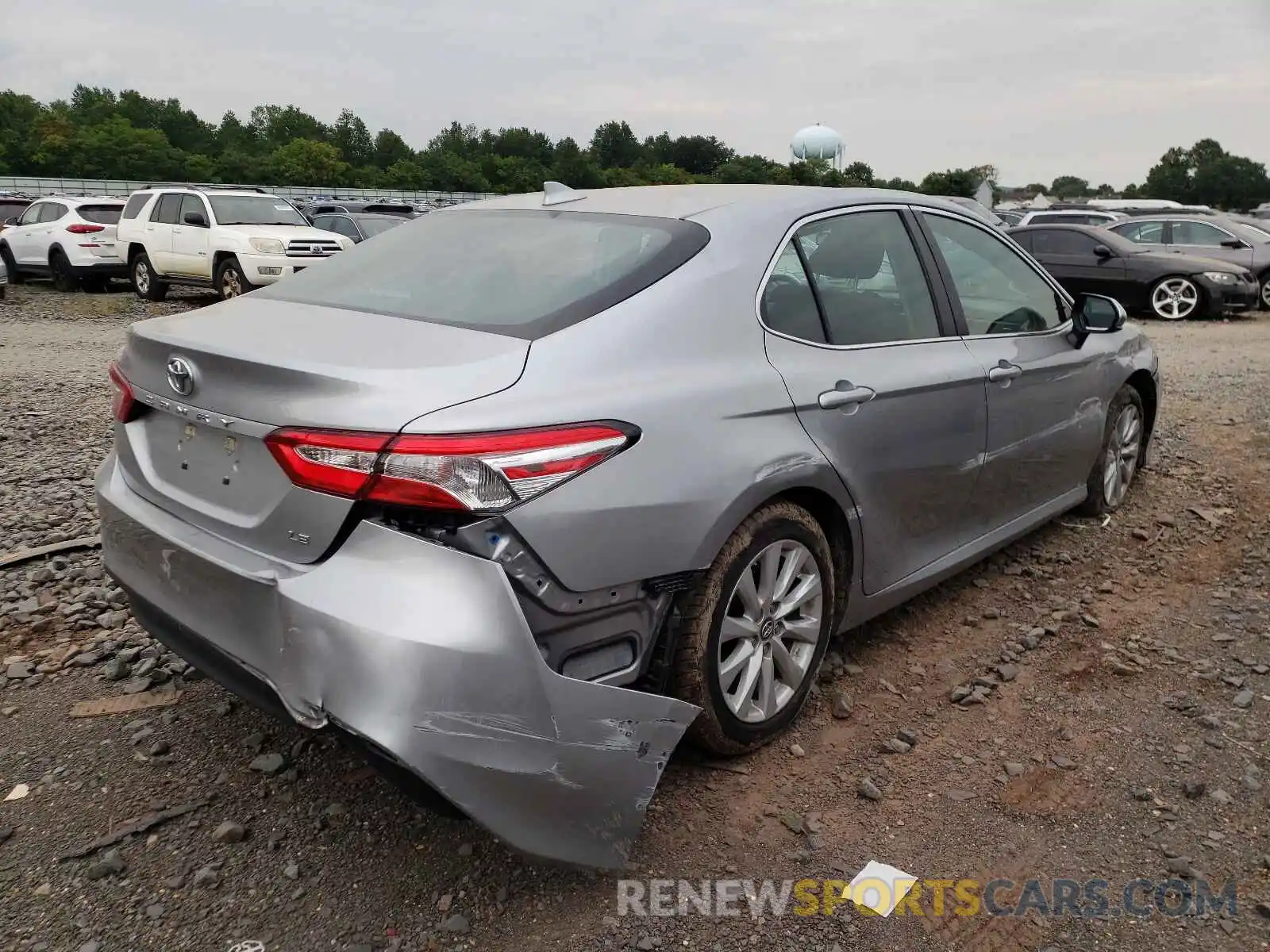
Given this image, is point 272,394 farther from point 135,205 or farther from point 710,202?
point 135,205

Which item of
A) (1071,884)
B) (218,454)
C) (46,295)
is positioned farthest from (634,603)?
(46,295)

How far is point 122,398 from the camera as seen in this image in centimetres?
279

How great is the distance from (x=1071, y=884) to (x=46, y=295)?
1906cm

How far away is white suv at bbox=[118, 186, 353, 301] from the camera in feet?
45.9

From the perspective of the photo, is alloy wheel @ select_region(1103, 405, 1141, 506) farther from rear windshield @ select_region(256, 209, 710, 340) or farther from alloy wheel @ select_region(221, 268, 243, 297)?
alloy wheel @ select_region(221, 268, 243, 297)

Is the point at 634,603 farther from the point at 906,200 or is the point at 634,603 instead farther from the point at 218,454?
the point at 906,200

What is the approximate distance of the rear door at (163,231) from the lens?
14969 millimetres

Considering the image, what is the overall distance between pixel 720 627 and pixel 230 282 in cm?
1351

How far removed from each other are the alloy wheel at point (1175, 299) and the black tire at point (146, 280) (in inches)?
612

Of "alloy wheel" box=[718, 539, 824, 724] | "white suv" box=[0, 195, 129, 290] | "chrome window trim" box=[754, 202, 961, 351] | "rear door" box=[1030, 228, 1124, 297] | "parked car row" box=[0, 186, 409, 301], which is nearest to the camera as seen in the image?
"alloy wheel" box=[718, 539, 824, 724]

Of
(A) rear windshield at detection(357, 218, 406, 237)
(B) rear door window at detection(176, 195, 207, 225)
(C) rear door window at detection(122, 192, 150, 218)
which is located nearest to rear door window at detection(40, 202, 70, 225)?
(C) rear door window at detection(122, 192, 150, 218)

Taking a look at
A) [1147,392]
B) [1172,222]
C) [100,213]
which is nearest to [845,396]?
[1147,392]

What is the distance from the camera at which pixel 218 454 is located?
Answer: 7.86 feet

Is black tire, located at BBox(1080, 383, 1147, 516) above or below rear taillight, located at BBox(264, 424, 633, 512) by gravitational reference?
below
